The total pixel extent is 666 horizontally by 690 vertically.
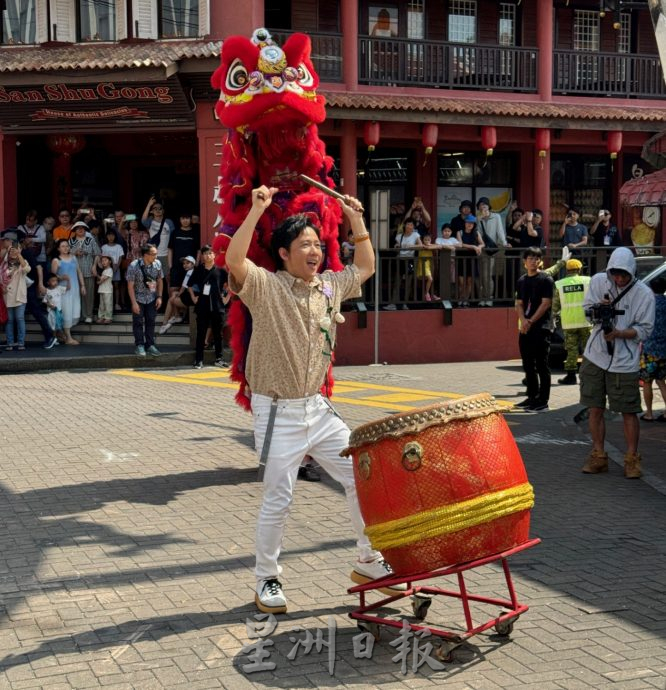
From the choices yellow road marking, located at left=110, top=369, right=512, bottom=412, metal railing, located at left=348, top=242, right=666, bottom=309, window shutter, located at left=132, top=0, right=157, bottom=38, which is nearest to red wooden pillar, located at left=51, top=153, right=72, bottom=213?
window shutter, located at left=132, top=0, right=157, bottom=38

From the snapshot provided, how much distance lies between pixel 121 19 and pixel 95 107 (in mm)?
1639

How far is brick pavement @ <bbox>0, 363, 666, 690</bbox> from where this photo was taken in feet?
15.5

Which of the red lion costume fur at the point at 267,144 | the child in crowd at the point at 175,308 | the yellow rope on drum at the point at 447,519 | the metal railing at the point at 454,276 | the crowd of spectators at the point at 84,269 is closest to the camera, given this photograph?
the yellow rope on drum at the point at 447,519

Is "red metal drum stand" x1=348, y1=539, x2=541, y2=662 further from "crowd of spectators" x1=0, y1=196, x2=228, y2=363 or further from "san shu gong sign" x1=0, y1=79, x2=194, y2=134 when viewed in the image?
"san shu gong sign" x1=0, y1=79, x2=194, y2=134

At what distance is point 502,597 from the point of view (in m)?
5.71

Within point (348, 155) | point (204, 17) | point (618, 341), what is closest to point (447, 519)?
point (618, 341)

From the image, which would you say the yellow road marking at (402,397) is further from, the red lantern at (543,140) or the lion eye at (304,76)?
the red lantern at (543,140)

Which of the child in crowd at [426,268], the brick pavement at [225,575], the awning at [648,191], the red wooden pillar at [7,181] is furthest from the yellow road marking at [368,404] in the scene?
the red wooden pillar at [7,181]

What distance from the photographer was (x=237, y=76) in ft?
27.4

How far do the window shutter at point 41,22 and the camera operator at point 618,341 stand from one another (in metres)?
14.2

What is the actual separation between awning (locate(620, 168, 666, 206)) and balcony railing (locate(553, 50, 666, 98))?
423 inches

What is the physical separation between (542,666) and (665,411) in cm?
832

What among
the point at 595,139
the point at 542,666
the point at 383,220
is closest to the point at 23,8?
the point at 383,220

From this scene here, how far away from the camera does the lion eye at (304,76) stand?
27.3 feet
